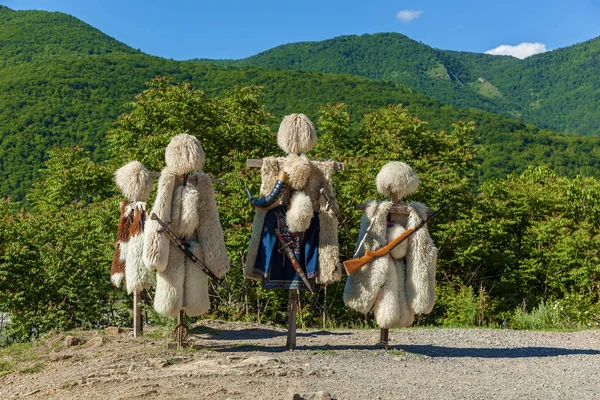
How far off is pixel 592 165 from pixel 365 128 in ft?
87.7

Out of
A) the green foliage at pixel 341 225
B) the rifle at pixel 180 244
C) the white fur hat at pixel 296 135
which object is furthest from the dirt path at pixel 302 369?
the white fur hat at pixel 296 135

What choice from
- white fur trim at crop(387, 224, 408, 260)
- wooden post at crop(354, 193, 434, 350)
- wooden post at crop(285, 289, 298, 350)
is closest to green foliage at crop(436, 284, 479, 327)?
wooden post at crop(354, 193, 434, 350)

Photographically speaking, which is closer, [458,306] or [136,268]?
[136,268]

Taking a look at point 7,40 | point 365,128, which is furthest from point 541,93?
point 365,128

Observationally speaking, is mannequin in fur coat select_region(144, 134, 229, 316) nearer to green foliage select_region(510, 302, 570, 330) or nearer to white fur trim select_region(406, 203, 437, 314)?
white fur trim select_region(406, 203, 437, 314)

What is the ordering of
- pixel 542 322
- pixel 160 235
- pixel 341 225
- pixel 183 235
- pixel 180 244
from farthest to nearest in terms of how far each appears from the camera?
pixel 542 322, pixel 341 225, pixel 183 235, pixel 180 244, pixel 160 235

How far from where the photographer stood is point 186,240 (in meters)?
8.05

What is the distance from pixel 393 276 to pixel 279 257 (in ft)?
4.39

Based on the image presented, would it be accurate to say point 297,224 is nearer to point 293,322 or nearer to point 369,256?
point 369,256

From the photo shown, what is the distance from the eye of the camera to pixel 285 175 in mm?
8141

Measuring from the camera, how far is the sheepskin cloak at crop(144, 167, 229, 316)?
305 inches

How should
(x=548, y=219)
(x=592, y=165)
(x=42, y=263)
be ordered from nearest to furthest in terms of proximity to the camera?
(x=42, y=263)
(x=548, y=219)
(x=592, y=165)

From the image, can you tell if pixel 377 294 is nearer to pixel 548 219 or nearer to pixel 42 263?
pixel 42 263

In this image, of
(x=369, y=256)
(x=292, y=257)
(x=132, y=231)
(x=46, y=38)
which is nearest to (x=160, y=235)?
(x=292, y=257)
